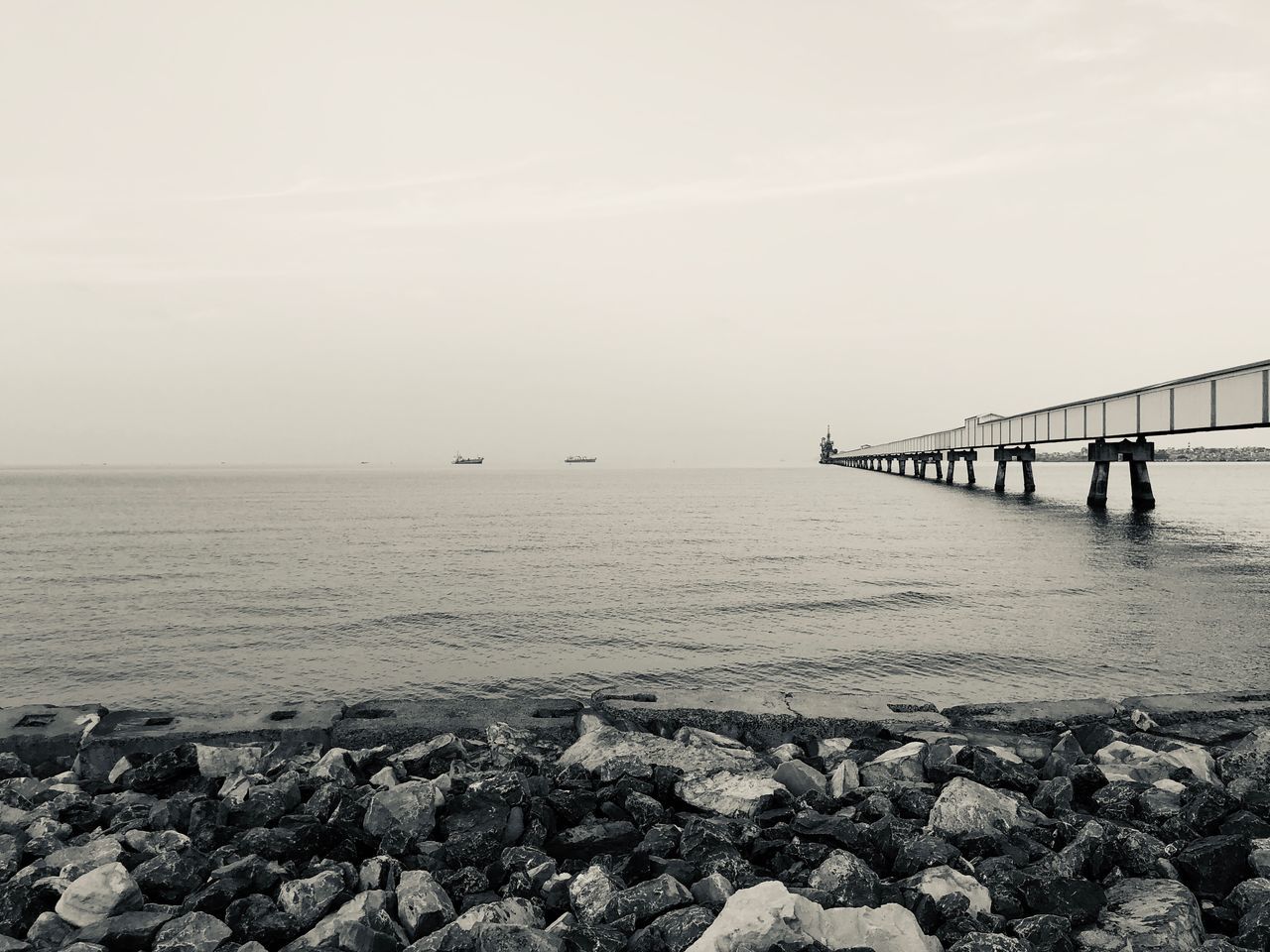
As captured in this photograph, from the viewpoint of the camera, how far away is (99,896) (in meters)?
4.52

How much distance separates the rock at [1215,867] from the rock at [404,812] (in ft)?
15.3

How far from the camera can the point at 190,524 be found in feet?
139

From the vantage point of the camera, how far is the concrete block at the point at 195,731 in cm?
706

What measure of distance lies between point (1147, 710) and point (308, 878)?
7.52m

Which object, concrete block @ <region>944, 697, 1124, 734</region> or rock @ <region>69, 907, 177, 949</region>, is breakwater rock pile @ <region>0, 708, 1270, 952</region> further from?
concrete block @ <region>944, 697, 1124, 734</region>

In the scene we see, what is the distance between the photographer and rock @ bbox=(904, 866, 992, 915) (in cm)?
435

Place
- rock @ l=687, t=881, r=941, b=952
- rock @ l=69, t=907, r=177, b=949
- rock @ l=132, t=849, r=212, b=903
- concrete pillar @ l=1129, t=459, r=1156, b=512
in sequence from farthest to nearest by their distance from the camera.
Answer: concrete pillar @ l=1129, t=459, r=1156, b=512 → rock @ l=132, t=849, r=212, b=903 → rock @ l=69, t=907, r=177, b=949 → rock @ l=687, t=881, r=941, b=952

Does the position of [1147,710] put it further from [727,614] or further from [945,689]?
[727,614]

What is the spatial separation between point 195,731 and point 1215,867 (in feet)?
25.8

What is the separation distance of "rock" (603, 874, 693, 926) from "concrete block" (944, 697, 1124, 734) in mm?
4223

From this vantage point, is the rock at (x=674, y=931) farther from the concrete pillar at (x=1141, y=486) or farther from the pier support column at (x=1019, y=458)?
the pier support column at (x=1019, y=458)

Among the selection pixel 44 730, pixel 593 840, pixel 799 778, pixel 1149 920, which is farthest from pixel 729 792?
pixel 44 730

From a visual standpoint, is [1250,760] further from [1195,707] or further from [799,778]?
[799,778]

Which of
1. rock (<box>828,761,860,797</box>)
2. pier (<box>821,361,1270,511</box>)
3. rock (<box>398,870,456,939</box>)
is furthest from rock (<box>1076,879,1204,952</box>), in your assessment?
pier (<box>821,361,1270,511</box>)
